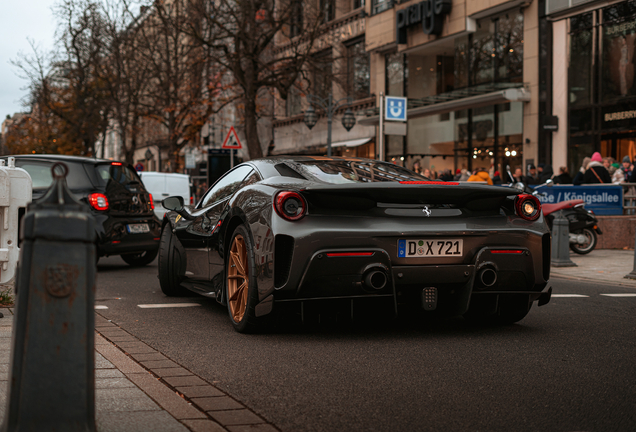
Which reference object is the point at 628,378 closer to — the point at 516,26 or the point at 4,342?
the point at 4,342

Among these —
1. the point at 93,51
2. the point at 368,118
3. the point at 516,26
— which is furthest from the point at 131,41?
the point at 516,26

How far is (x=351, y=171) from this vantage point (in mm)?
5867

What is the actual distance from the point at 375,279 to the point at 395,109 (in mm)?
14095

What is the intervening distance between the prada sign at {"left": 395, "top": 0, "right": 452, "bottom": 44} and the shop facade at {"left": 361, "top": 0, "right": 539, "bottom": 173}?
0.04 meters

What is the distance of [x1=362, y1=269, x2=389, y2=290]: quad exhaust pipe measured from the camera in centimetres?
507

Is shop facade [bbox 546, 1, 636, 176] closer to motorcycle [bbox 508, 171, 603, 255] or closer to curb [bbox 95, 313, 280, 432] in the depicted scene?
motorcycle [bbox 508, 171, 603, 255]

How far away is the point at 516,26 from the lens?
26.7 meters

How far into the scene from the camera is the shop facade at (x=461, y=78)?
86.0ft

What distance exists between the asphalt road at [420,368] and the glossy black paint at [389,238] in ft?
1.18

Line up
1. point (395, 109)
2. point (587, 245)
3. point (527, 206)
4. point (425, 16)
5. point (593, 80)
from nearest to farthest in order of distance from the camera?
point (527, 206)
point (587, 245)
point (395, 109)
point (593, 80)
point (425, 16)

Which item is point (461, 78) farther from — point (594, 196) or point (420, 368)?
point (420, 368)

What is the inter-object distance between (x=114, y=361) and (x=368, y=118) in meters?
28.9

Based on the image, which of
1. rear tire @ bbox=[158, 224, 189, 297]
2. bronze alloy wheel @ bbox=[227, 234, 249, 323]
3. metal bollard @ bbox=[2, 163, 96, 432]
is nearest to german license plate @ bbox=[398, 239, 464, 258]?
bronze alloy wheel @ bbox=[227, 234, 249, 323]

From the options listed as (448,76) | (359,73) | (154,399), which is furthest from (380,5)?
(154,399)
